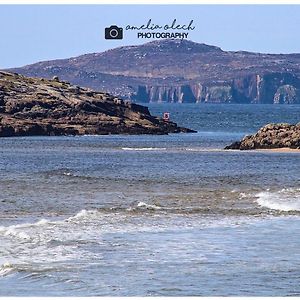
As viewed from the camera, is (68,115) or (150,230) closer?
(150,230)

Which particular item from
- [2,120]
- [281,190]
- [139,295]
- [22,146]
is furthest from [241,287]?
[2,120]

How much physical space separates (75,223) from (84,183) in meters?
17.1

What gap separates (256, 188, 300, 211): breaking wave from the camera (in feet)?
120

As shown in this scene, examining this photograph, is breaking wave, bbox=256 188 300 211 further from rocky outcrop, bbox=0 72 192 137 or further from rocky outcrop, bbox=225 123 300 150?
rocky outcrop, bbox=0 72 192 137

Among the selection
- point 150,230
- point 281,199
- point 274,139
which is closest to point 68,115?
point 274,139

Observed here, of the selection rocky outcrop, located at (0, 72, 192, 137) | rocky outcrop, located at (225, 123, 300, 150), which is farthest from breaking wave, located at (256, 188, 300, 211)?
rocky outcrop, located at (0, 72, 192, 137)

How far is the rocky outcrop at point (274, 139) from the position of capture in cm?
8181

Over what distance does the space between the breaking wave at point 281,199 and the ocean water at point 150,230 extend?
4 centimetres

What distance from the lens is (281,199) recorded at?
4031 cm

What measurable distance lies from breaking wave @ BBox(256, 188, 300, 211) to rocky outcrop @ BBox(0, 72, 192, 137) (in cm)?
7101

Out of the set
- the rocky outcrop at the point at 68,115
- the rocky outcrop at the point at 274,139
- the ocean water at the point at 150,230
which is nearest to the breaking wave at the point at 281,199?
the ocean water at the point at 150,230

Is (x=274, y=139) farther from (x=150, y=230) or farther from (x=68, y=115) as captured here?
(x=150, y=230)

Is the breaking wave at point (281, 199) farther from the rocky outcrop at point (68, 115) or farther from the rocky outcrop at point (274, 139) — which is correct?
the rocky outcrop at point (68, 115)

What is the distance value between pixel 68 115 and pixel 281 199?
83.9 meters
